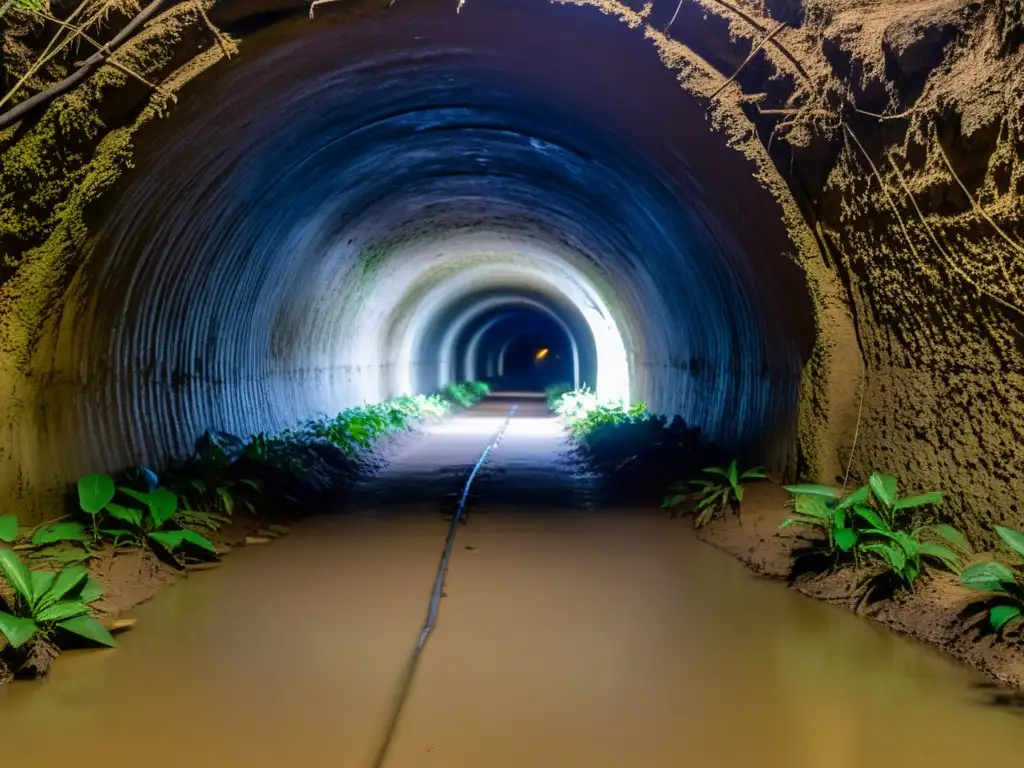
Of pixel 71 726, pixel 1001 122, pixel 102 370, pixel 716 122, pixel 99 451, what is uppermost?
pixel 716 122

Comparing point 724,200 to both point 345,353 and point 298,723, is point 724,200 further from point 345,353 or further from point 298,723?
point 345,353

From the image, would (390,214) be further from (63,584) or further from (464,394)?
(464,394)

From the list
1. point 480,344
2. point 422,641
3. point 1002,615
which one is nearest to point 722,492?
point 1002,615

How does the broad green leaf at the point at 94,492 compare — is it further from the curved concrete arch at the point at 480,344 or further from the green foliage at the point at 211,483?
the curved concrete arch at the point at 480,344

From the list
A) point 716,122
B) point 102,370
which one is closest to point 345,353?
point 102,370

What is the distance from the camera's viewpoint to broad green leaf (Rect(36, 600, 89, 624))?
4781 mm

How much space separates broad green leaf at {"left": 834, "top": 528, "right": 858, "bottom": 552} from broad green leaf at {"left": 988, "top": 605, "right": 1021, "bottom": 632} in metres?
1.29

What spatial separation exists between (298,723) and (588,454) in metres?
10.5

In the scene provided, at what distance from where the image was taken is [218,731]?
383cm

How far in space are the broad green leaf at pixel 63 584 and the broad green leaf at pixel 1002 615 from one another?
464 cm

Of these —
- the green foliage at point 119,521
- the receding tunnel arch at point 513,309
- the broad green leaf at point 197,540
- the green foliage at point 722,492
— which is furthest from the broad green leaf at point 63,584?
the receding tunnel arch at point 513,309

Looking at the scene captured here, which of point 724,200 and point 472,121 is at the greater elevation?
point 472,121

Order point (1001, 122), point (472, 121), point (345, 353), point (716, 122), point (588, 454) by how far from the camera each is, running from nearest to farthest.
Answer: point (1001, 122) → point (716, 122) → point (472, 121) → point (588, 454) → point (345, 353)

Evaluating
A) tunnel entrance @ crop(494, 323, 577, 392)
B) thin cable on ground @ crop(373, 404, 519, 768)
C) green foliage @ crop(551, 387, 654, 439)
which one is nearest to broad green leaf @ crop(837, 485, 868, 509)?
thin cable on ground @ crop(373, 404, 519, 768)
